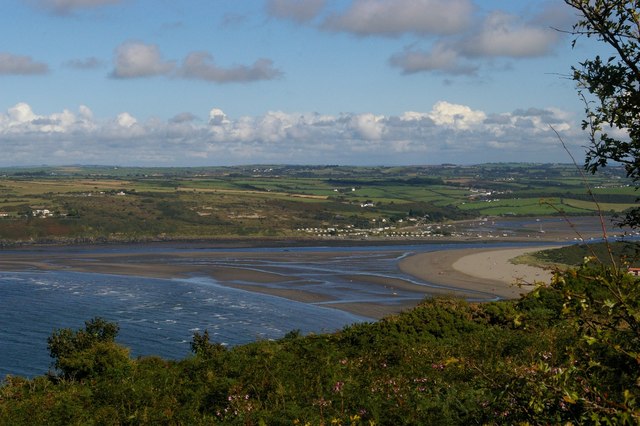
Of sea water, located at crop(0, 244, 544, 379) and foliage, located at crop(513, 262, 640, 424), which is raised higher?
foliage, located at crop(513, 262, 640, 424)

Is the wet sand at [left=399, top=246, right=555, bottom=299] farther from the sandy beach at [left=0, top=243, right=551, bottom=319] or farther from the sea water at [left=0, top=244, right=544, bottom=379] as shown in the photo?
the sea water at [left=0, top=244, right=544, bottom=379]

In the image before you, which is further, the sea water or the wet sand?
the wet sand

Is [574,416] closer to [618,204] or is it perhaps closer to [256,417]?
[256,417]

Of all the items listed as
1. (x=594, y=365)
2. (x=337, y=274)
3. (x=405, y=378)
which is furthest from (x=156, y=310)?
(x=594, y=365)

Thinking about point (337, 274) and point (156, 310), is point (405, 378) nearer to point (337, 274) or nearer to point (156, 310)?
point (156, 310)

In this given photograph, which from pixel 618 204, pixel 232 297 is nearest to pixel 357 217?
pixel 618 204

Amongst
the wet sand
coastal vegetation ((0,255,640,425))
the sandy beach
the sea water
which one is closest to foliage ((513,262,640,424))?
coastal vegetation ((0,255,640,425))

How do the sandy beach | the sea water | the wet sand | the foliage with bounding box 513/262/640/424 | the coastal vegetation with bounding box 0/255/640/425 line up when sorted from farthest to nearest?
the wet sand → the sandy beach → the sea water → the coastal vegetation with bounding box 0/255/640/425 → the foliage with bounding box 513/262/640/424

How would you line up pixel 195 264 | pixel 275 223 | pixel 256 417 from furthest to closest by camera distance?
1. pixel 275 223
2. pixel 195 264
3. pixel 256 417
